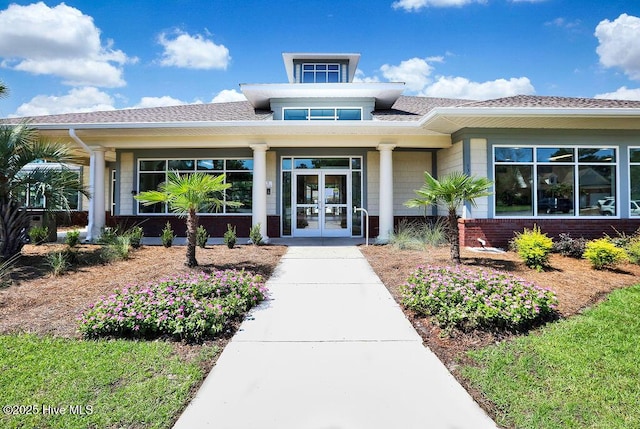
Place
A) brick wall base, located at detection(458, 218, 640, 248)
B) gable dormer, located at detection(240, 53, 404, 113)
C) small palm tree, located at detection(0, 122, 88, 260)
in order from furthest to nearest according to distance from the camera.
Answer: gable dormer, located at detection(240, 53, 404, 113) < brick wall base, located at detection(458, 218, 640, 248) < small palm tree, located at detection(0, 122, 88, 260)

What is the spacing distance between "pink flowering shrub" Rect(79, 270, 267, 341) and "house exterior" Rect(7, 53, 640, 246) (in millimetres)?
6244

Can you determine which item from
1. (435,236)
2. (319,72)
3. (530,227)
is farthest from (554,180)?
(319,72)

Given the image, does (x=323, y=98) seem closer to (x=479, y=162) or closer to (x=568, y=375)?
(x=479, y=162)

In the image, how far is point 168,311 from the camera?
4113mm

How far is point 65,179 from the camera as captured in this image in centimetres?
792

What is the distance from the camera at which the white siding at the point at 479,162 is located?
952 centimetres

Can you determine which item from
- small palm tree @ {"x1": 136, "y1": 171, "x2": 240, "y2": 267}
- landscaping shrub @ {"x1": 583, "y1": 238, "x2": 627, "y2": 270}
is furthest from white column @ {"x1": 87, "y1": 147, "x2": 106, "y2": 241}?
landscaping shrub @ {"x1": 583, "y1": 238, "x2": 627, "y2": 270}

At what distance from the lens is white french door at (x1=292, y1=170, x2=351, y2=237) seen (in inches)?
484

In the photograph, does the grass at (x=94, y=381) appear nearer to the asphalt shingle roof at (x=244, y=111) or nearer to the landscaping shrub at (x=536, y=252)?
the landscaping shrub at (x=536, y=252)

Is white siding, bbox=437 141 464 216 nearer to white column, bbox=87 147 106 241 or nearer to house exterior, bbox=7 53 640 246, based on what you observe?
house exterior, bbox=7 53 640 246

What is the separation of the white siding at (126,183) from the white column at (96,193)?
1418 mm

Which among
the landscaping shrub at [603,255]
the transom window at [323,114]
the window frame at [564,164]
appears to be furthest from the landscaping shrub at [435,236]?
the transom window at [323,114]

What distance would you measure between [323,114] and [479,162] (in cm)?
612

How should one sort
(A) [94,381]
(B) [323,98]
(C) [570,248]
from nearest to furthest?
(A) [94,381] < (C) [570,248] < (B) [323,98]
